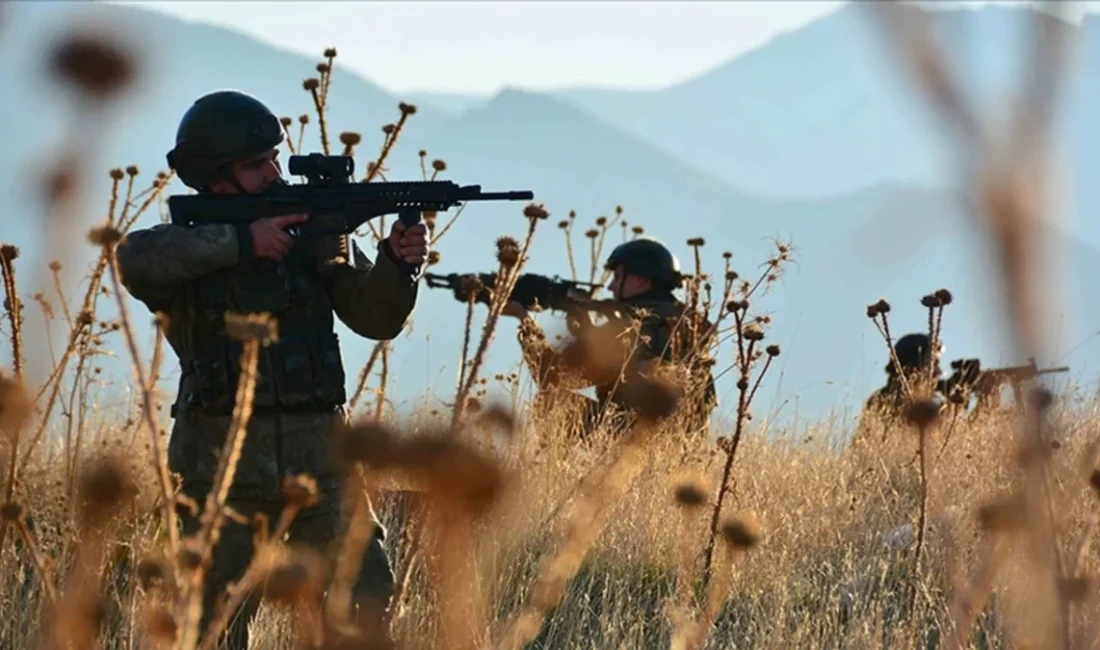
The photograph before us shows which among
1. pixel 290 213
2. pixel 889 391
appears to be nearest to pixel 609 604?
pixel 290 213

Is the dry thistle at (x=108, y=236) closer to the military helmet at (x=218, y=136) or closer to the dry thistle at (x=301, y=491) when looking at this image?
the dry thistle at (x=301, y=491)

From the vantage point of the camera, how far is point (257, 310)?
314 cm

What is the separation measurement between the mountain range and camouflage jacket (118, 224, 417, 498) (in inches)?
24.2

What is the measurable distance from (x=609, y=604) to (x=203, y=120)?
1.81 metres

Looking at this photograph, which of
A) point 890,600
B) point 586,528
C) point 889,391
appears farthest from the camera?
point 889,391

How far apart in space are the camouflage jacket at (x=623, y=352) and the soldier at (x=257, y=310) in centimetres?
53

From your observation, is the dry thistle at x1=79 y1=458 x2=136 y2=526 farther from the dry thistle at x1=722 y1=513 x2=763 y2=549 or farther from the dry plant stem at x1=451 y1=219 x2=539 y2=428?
the dry thistle at x1=722 y1=513 x2=763 y2=549

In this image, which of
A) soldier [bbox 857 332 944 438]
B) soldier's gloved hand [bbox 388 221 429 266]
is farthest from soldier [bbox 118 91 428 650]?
soldier [bbox 857 332 944 438]

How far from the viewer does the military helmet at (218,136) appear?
129 inches

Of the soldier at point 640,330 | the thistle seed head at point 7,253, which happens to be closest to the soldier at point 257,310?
the thistle seed head at point 7,253

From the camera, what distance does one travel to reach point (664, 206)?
14175 centimetres

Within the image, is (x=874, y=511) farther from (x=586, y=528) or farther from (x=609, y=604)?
(x=586, y=528)

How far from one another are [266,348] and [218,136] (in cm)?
54

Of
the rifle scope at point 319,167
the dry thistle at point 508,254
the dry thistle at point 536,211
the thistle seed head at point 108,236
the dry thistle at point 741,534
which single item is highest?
the rifle scope at point 319,167
